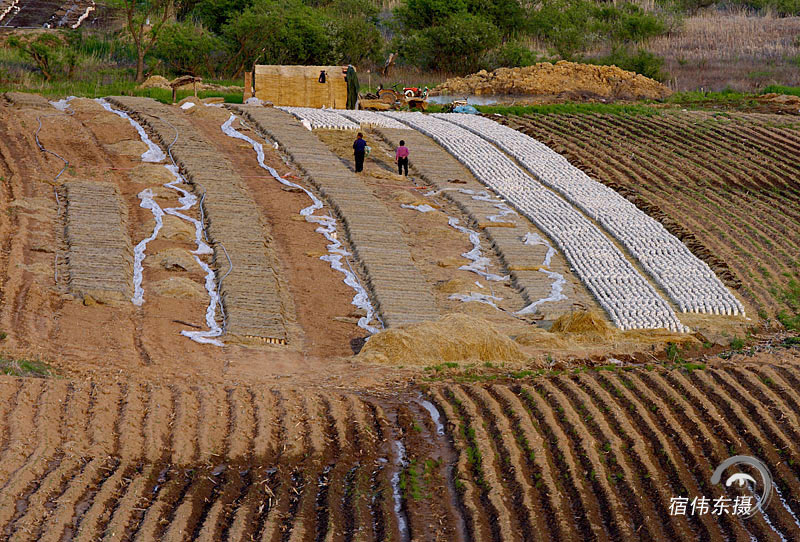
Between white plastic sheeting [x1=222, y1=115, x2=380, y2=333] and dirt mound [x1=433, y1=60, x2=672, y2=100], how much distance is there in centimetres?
1341

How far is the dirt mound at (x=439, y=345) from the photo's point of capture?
1345 cm

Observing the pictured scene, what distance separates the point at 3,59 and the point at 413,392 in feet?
92.7

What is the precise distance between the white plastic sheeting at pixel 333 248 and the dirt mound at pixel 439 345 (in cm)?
119

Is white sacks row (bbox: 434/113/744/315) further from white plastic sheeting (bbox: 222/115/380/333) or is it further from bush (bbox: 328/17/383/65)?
bush (bbox: 328/17/383/65)

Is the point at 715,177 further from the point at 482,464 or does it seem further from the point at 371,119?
the point at 482,464

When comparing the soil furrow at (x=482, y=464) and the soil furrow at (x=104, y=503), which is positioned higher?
the soil furrow at (x=104, y=503)

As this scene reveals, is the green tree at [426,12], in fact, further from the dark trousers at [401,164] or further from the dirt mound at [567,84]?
the dark trousers at [401,164]

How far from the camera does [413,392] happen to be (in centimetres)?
1234

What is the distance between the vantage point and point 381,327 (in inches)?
587

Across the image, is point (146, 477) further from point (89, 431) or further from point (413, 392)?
point (413, 392)

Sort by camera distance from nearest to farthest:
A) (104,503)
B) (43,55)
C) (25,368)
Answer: (104,503) < (25,368) < (43,55)

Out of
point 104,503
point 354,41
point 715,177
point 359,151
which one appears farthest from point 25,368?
point 354,41
